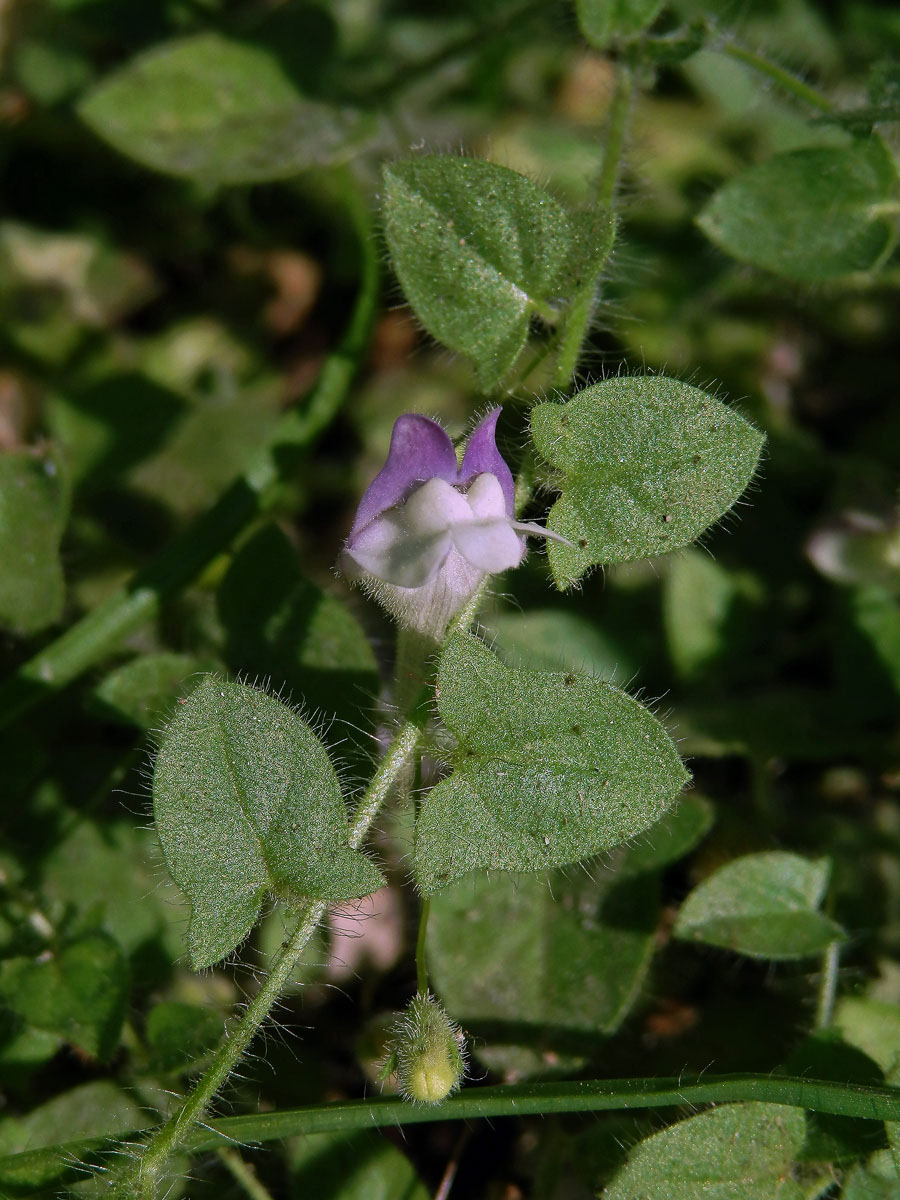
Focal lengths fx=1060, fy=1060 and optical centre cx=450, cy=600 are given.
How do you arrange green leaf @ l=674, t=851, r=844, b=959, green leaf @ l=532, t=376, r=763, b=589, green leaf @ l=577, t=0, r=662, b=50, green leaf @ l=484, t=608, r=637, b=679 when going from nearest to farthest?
green leaf @ l=532, t=376, r=763, b=589 < green leaf @ l=674, t=851, r=844, b=959 < green leaf @ l=577, t=0, r=662, b=50 < green leaf @ l=484, t=608, r=637, b=679

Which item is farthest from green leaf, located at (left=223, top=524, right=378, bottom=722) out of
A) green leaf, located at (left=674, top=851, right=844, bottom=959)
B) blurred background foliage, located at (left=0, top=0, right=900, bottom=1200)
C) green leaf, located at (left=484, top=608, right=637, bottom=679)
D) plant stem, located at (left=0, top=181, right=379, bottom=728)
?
green leaf, located at (left=674, top=851, right=844, bottom=959)

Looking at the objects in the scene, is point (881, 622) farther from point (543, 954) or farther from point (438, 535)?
point (438, 535)

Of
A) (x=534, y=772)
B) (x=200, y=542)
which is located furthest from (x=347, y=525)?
(x=534, y=772)

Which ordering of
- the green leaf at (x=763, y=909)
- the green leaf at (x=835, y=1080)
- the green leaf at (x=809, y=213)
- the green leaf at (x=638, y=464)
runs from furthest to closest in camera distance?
the green leaf at (x=809, y=213)
the green leaf at (x=763, y=909)
the green leaf at (x=835, y=1080)
the green leaf at (x=638, y=464)

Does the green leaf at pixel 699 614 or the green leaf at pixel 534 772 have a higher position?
the green leaf at pixel 534 772

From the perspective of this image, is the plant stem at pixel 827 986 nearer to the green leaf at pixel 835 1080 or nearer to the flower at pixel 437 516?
the green leaf at pixel 835 1080

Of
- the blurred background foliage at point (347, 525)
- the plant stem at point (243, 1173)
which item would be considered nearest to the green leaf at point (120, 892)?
the blurred background foliage at point (347, 525)

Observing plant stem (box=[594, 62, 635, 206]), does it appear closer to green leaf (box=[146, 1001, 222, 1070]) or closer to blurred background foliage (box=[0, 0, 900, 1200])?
blurred background foliage (box=[0, 0, 900, 1200])

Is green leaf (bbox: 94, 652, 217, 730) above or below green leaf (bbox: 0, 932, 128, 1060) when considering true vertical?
above
